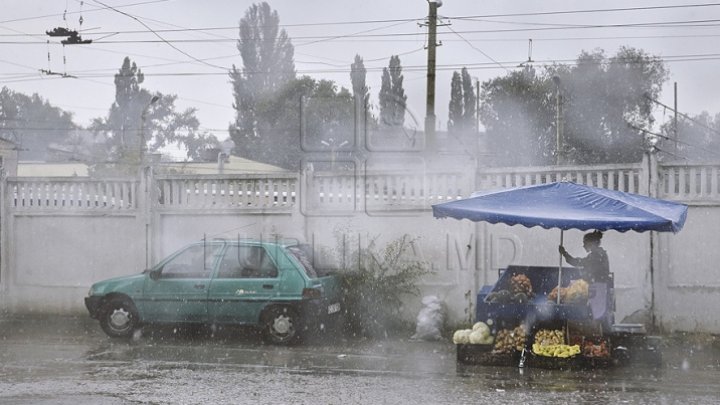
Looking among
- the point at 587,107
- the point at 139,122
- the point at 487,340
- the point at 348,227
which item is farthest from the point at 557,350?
the point at 139,122

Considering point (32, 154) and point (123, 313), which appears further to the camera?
point (32, 154)

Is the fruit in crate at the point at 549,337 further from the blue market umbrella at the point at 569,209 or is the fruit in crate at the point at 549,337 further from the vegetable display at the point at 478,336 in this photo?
the blue market umbrella at the point at 569,209

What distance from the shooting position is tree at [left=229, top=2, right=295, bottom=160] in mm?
50375

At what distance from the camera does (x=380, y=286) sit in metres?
12.0

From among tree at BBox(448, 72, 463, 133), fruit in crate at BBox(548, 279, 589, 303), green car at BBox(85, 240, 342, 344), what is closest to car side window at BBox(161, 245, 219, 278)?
green car at BBox(85, 240, 342, 344)

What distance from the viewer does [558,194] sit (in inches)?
368

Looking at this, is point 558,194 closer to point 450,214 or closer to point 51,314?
point 450,214

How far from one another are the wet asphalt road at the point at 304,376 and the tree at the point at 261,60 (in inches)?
1559

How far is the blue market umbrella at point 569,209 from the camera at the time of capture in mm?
8688

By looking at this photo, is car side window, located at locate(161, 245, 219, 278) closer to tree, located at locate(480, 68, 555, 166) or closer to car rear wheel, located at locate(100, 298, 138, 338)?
car rear wheel, located at locate(100, 298, 138, 338)

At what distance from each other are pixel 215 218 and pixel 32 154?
58.2m

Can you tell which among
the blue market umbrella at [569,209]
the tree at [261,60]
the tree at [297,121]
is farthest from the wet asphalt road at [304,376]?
the tree at [261,60]

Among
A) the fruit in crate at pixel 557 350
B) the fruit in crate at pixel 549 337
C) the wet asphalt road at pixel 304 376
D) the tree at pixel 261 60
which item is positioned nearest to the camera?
the wet asphalt road at pixel 304 376

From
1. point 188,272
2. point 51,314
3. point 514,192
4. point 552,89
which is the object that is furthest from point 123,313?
point 552,89
